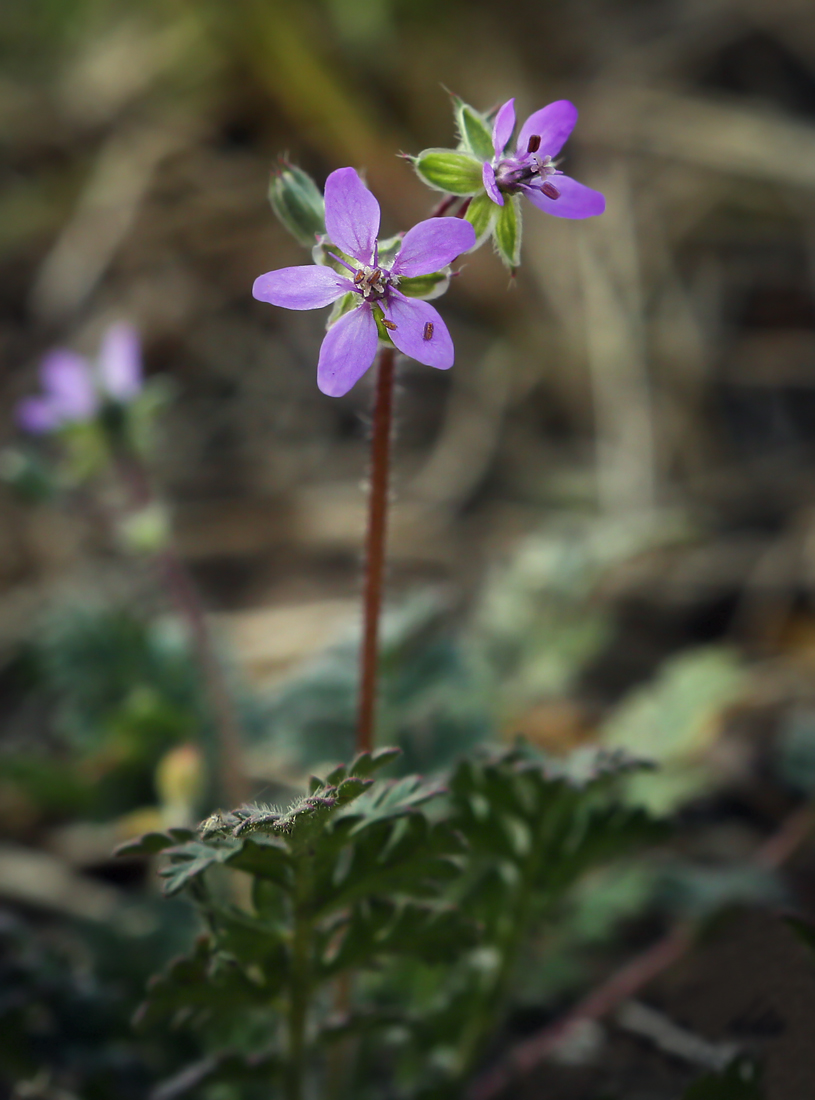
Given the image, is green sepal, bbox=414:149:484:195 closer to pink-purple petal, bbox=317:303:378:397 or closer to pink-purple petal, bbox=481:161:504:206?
pink-purple petal, bbox=481:161:504:206

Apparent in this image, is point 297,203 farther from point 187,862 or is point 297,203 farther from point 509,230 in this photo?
point 187,862

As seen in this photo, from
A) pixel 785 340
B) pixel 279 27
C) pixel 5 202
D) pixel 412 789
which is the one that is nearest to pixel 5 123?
pixel 5 202

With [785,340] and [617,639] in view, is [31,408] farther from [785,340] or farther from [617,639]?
[785,340]


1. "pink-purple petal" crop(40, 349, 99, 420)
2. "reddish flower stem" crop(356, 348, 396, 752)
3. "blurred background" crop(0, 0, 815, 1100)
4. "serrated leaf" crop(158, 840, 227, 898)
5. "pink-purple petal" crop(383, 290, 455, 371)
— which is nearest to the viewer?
"serrated leaf" crop(158, 840, 227, 898)

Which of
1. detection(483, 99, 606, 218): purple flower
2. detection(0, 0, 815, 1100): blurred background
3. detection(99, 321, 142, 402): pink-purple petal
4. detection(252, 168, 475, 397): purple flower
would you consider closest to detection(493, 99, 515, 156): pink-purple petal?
detection(483, 99, 606, 218): purple flower

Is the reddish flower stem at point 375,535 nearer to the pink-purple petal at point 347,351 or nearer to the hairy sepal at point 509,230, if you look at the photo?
the pink-purple petal at point 347,351

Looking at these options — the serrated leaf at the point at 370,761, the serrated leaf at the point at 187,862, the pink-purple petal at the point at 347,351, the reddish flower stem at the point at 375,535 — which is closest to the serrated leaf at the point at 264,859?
the serrated leaf at the point at 187,862

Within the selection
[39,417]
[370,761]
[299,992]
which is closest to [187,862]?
[370,761]
